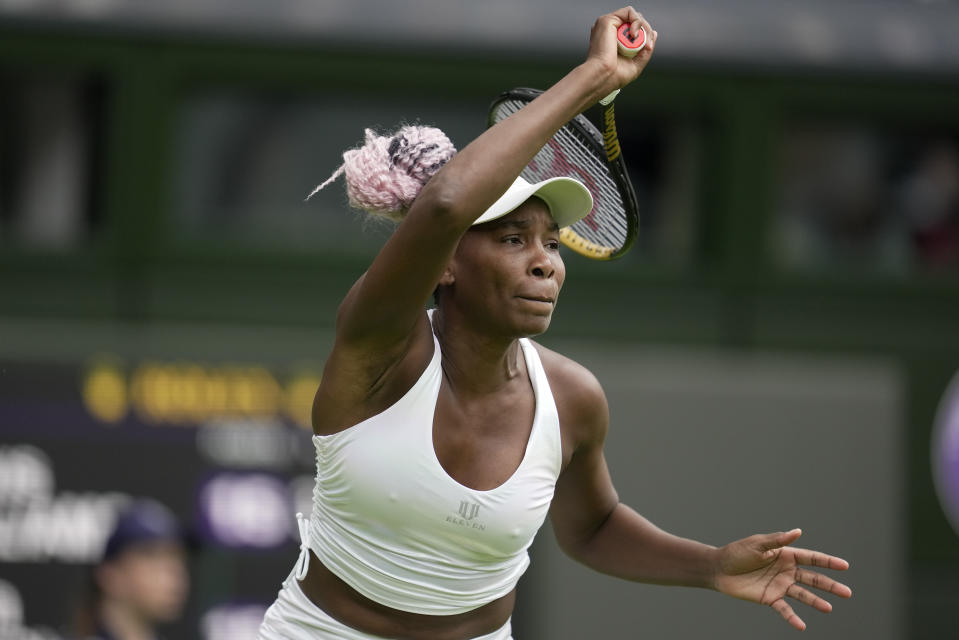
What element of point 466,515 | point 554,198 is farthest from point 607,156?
point 466,515

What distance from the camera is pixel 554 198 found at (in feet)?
8.64

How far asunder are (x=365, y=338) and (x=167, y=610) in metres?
3.17

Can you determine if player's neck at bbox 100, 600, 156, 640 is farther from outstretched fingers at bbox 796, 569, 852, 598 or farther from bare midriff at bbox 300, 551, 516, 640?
outstretched fingers at bbox 796, 569, 852, 598

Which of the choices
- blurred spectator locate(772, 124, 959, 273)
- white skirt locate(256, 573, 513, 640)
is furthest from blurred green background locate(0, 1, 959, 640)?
white skirt locate(256, 573, 513, 640)

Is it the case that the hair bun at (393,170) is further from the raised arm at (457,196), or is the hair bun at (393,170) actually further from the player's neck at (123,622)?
the player's neck at (123,622)

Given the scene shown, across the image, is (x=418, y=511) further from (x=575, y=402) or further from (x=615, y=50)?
(x=615, y=50)

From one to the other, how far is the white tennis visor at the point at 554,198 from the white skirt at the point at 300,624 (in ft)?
2.68

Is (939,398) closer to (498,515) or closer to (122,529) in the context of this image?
(122,529)

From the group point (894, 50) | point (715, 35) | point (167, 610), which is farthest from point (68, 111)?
point (894, 50)

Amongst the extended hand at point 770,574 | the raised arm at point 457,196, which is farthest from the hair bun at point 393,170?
the extended hand at point 770,574

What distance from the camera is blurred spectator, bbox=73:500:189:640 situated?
16.7 ft

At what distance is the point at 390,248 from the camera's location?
2357 mm

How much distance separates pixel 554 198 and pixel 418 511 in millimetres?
647

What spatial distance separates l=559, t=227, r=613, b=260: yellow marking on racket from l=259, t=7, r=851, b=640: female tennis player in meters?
0.25
